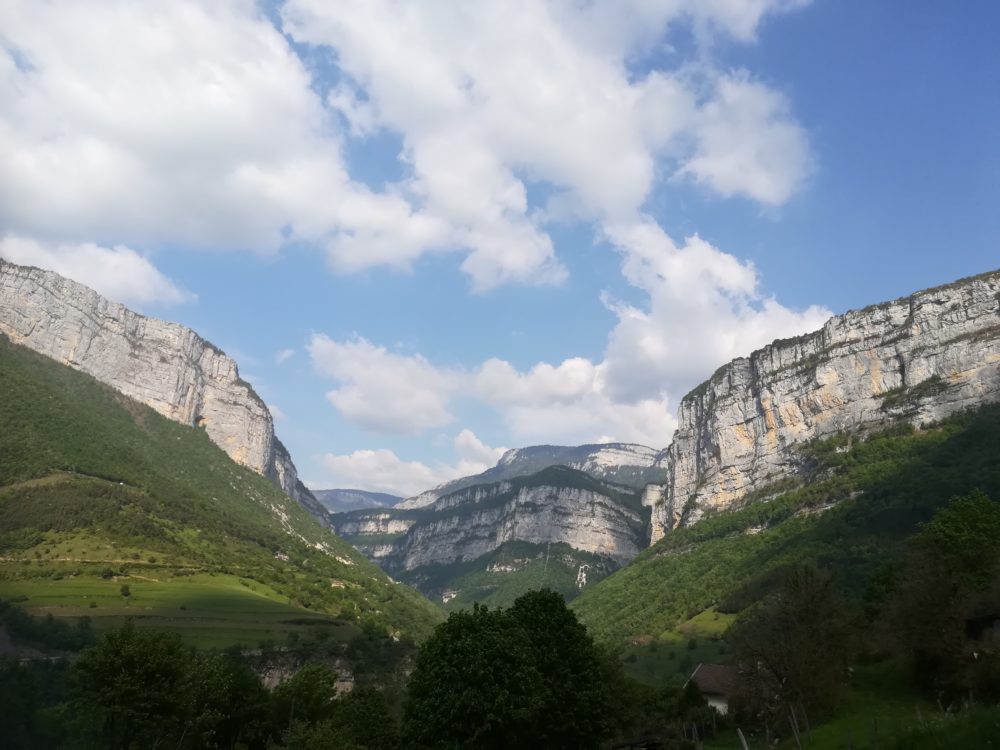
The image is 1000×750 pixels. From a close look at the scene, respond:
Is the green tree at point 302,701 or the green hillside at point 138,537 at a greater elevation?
the green hillside at point 138,537

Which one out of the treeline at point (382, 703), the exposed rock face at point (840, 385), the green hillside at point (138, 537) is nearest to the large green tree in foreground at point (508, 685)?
the treeline at point (382, 703)

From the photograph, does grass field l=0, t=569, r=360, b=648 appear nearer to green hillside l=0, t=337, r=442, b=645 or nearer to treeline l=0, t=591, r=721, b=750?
green hillside l=0, t=337, r=442, b=645

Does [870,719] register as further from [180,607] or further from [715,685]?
[180,607]

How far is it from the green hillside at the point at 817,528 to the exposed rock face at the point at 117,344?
12963 centimetres

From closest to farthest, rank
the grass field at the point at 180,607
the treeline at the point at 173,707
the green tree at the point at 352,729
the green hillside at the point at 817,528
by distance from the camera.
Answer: the treeline at the point at 173,707 → the green tree at the point at 352,729 → the grass field at the point at 180,607 → the green hillside at the point at 817,528

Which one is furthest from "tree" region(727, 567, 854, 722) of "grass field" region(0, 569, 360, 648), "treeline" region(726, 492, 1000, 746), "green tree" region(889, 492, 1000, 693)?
"grass field" region(0, 569, 360, 648)

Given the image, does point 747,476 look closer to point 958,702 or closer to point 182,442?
point 958,702

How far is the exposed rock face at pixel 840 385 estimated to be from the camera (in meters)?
120

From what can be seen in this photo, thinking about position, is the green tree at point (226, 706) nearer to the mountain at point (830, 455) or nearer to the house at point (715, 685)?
the house at point (715, 685)

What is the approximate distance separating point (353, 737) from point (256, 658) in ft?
116

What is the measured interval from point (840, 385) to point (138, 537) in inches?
5560

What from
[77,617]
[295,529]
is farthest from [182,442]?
[77,617]

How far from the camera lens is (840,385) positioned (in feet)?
458

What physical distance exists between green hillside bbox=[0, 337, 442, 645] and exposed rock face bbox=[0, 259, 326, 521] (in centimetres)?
910
